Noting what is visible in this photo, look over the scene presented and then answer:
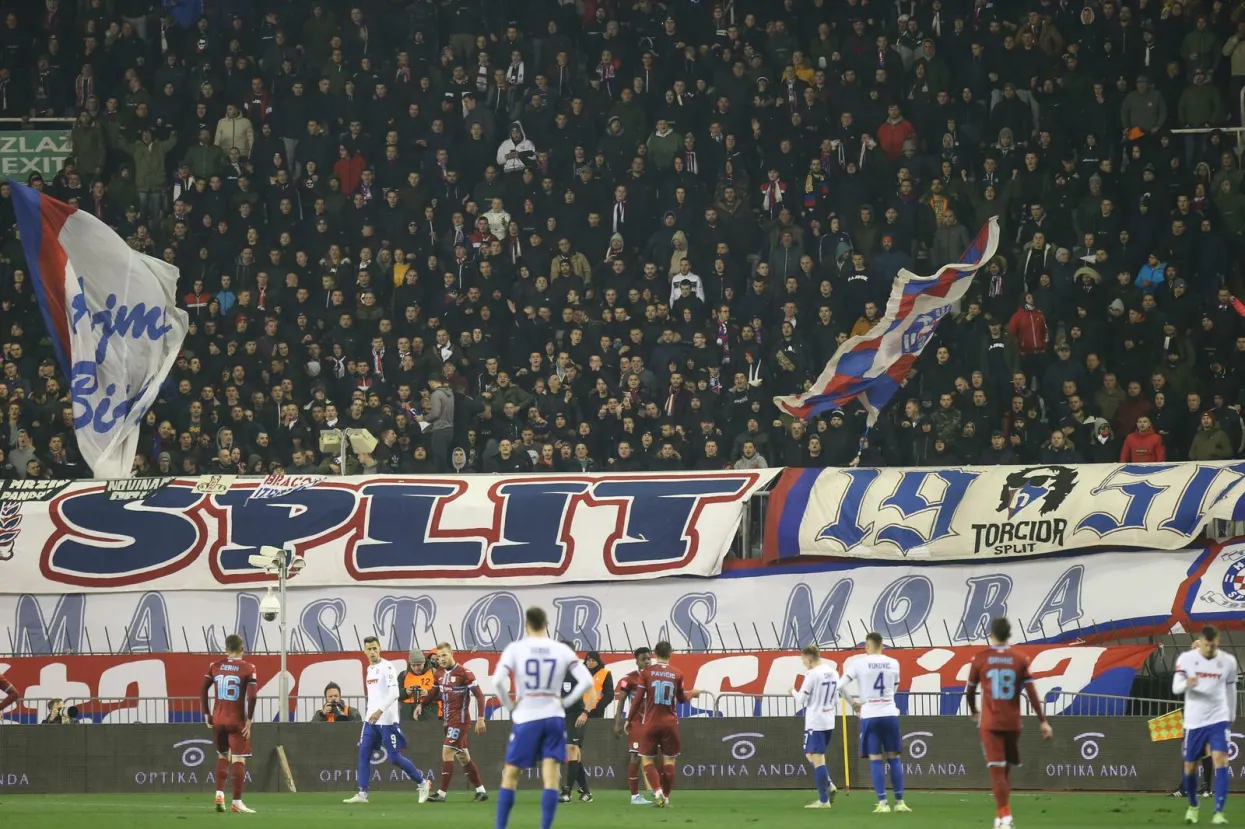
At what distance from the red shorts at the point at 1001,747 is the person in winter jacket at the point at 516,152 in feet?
60.9

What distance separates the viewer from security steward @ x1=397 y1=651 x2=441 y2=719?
26.3 meters

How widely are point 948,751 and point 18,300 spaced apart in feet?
61.4

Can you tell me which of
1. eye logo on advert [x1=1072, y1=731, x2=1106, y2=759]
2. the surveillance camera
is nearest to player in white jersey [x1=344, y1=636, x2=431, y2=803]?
the surveillance camera

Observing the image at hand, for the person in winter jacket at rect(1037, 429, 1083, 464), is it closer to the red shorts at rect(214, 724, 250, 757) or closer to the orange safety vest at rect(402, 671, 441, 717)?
the orange safety vest at rect(402, 671, 441, 717)

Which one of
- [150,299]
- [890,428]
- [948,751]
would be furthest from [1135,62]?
[150,299]

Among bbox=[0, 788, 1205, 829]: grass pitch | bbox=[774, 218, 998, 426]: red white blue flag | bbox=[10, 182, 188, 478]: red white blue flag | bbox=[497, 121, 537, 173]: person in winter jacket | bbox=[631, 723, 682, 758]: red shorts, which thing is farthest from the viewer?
bbox=[497, 121, 537, 173]: person in winter jacket

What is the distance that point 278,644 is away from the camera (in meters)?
27.6

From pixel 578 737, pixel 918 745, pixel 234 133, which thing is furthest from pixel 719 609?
pixel 234 133

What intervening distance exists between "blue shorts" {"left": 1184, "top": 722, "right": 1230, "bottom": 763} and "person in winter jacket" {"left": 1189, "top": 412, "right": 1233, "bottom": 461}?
8445 mm

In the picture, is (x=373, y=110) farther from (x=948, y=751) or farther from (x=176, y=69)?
(x=948, y=751)

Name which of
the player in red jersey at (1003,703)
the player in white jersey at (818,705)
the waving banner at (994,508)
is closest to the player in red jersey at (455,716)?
the player in white jersey at (818,705)

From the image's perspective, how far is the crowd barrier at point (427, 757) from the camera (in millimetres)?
25344

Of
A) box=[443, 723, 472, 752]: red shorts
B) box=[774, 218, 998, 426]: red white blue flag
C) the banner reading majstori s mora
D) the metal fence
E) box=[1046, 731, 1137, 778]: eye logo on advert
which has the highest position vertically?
the banner reading majstori s mora

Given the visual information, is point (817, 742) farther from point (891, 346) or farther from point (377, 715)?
point (891, 346)
